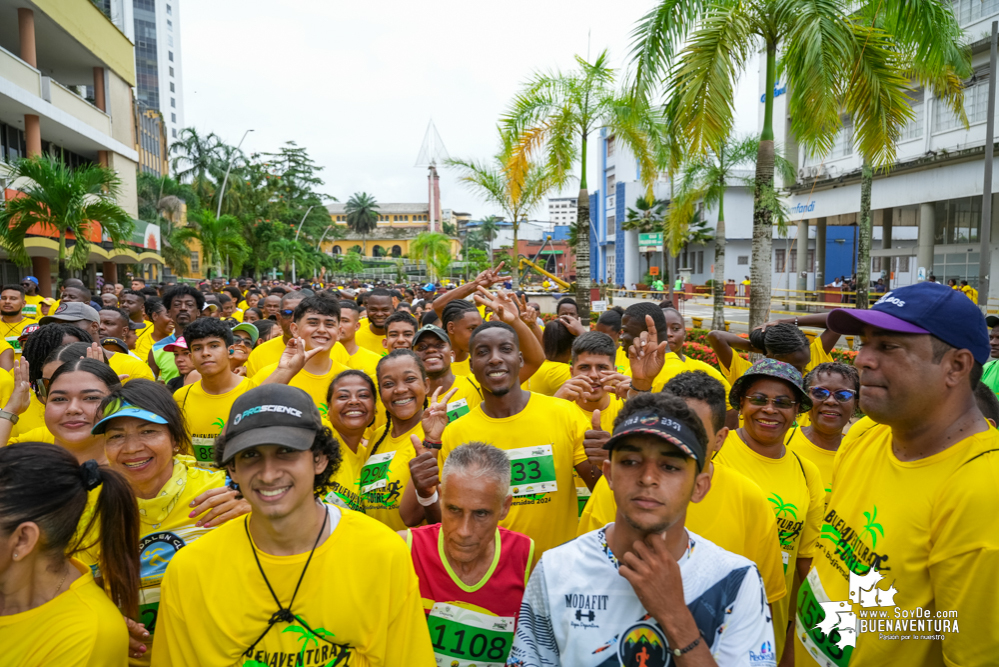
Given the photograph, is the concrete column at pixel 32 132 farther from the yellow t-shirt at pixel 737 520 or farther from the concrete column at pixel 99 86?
the yellow t-shirt at pixel 737 520

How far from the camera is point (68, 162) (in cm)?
2747

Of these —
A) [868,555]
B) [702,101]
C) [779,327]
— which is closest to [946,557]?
[868,555]

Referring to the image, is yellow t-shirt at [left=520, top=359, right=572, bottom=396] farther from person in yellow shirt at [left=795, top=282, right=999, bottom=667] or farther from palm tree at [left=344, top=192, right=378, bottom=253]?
palm tree at [left=344, top=192, right=378, bottom=253]

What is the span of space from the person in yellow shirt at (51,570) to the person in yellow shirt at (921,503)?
2756 mm

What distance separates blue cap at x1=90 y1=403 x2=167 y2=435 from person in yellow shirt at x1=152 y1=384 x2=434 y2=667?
2.75ft

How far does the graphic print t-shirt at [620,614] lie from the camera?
1.93 m

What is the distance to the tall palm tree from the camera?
15008mm

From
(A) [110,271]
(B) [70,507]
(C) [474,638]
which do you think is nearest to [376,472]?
(C) [474,638]

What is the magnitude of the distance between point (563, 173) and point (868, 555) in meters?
14.9

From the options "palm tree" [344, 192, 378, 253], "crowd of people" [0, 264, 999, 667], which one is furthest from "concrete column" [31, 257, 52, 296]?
"palm tree" [344, 192, 378, 253]

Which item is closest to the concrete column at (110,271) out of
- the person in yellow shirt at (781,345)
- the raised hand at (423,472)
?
the person in yellow shirt at (781,345)

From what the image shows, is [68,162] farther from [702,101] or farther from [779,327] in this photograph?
[779,327]

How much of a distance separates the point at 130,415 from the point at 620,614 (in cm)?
232

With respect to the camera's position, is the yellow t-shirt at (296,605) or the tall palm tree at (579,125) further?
the tall palm tree at (579,125)
